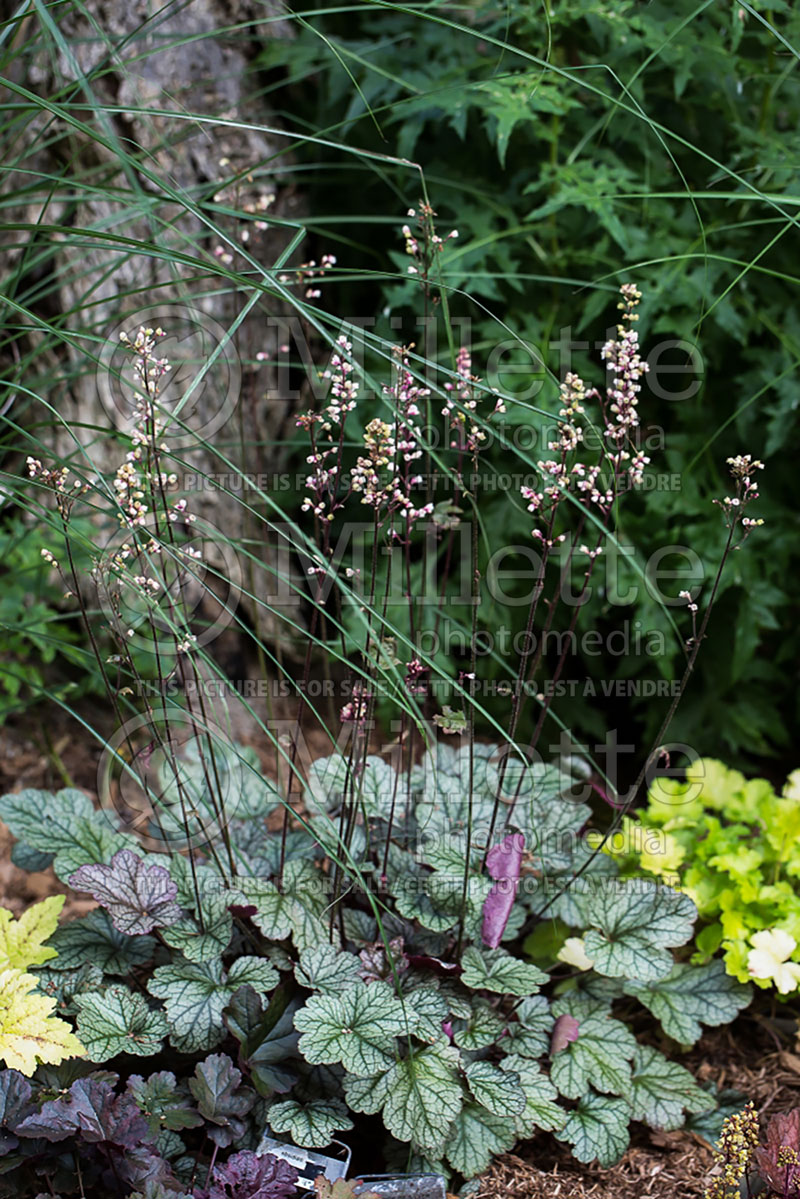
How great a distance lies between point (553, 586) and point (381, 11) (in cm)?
169

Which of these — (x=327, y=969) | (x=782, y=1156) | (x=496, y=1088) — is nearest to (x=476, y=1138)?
(x=496, y=1088)

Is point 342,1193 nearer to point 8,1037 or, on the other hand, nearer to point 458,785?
point 8,1037

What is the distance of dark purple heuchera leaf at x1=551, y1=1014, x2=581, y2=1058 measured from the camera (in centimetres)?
172

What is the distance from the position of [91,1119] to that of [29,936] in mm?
371

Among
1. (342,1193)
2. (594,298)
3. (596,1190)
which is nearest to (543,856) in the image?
(596,1190)

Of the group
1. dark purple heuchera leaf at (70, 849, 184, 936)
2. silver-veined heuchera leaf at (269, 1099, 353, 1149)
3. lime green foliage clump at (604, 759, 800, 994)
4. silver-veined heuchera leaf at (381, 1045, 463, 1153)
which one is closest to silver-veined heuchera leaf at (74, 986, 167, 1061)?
dark purple heuchera leaf at (70, 849, 184, 936)

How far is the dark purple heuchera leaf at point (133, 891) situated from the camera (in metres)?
1.65

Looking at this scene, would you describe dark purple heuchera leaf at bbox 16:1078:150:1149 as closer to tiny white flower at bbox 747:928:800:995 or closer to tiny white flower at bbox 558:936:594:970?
→ tiny white flower at bbox 558:936:594:970

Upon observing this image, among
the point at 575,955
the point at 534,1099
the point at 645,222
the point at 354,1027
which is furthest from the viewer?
the point at 645,222

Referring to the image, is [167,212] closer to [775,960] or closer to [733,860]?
[733,860]

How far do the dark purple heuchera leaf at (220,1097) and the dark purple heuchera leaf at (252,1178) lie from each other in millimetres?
59

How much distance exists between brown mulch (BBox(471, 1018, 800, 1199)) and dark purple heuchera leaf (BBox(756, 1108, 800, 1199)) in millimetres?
206

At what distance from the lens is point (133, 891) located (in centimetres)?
167

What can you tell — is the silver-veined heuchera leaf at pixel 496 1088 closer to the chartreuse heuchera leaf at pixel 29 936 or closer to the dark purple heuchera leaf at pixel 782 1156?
the dark purple heuchera leaf at pixel 782 1156
